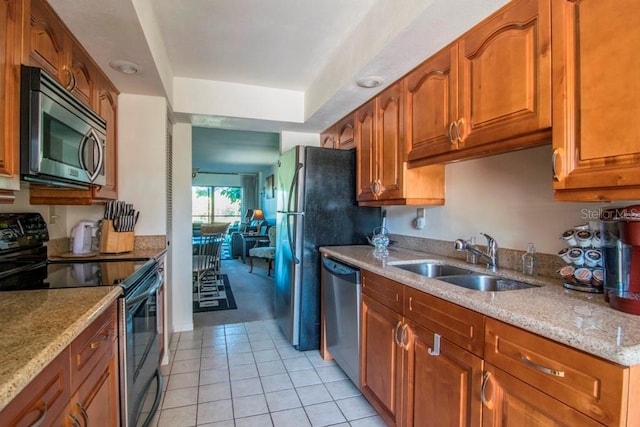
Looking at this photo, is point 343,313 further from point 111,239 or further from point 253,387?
point 111,239

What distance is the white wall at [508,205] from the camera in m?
1.60

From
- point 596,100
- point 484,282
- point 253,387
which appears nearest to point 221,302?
point 253,387

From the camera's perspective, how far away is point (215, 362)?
265 cm

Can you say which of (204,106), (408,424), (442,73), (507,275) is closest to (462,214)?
(507,275)

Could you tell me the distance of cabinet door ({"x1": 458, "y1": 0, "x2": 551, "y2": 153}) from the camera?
1.27 meters

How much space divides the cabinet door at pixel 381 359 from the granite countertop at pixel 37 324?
1.30 meters

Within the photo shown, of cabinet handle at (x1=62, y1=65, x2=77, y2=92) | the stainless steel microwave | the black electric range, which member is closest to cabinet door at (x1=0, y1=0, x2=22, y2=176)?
the stainless steel microwave

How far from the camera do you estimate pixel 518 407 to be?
1047 mm

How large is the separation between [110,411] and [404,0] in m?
2.20

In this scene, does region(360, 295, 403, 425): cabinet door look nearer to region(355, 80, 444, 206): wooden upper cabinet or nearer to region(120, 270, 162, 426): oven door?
region(355, 80, 444, 206): wooden upper cabinet

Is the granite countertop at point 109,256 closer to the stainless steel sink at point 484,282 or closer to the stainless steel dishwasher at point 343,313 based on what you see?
the stainless steel dishwasher at point 343,313

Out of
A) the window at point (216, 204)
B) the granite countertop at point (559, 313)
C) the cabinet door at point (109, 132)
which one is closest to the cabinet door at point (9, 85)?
the cabinet door at point (109, 132)

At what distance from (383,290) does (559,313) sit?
91 cm

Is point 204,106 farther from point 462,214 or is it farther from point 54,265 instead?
point 462,214
